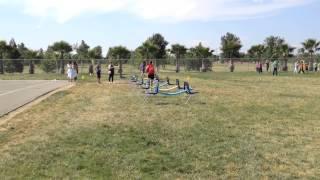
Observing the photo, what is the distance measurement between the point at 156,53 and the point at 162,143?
6979 cm

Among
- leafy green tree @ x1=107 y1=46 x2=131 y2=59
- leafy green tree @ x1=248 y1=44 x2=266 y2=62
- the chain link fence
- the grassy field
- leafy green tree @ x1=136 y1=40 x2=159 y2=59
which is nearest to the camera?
the grassy field

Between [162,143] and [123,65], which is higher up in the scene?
[123,65]

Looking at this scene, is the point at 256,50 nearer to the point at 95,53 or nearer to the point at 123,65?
the point at 95,53

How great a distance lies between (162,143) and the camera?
11469 mm

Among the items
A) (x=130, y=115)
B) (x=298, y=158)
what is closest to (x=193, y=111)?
(x=130, y=115)

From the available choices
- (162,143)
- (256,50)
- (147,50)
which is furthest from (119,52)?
(162,143)

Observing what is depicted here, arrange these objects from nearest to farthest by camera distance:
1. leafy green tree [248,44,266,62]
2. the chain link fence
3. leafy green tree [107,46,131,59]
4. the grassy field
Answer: the grassy field, the chain link fence, leafy green tree [107,46,131,59], leafy green tree [248,44,266,62]

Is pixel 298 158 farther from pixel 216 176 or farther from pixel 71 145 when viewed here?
pixel 71 145

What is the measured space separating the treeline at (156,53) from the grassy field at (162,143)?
147 feet

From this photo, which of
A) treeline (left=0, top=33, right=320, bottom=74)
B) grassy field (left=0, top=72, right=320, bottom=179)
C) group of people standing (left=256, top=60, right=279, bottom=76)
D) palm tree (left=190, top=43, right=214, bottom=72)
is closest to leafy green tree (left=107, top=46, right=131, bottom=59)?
treeline (left=0, top=33, right=320, bottom=74)

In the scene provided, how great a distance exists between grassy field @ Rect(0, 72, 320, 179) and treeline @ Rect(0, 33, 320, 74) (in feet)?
147

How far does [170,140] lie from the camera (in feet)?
38.9

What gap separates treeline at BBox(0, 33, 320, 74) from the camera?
218 feet

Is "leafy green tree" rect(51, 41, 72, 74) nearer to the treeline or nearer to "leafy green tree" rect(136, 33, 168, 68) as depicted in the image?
the treeline
